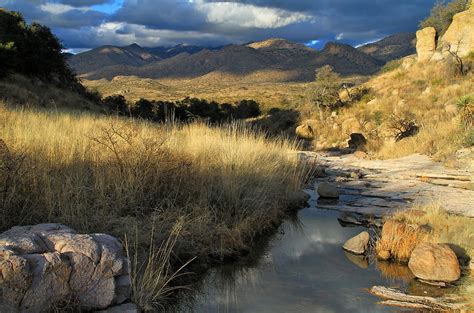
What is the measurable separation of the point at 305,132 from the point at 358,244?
19.9 m

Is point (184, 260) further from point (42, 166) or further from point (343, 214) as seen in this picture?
point (343, 214)

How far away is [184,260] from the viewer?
691cm

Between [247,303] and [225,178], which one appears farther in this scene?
[225,178]

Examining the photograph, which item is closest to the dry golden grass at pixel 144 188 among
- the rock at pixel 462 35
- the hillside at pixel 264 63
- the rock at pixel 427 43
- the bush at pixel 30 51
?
the bush at pixel 30 51

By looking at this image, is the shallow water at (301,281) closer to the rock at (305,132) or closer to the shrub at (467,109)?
the shrub at (467,109)

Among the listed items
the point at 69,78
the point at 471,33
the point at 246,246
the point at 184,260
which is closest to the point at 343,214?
the point at 246,246

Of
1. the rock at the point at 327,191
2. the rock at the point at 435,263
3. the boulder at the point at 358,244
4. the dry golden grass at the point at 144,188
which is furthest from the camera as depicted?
the rock at the point at 327,191

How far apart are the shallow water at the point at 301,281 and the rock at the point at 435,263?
21cm

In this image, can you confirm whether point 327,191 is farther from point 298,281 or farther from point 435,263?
point 298,281

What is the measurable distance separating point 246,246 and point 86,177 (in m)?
2.64

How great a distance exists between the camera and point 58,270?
4.45m

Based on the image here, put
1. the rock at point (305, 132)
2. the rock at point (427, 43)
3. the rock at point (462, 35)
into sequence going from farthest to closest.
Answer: the rock at point (427, 43)
the rock at point (462, 35)
the rock at point (305, 132)

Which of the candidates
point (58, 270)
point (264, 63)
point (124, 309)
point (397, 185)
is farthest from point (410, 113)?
point (264, 63)

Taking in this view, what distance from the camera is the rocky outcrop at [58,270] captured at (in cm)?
416
